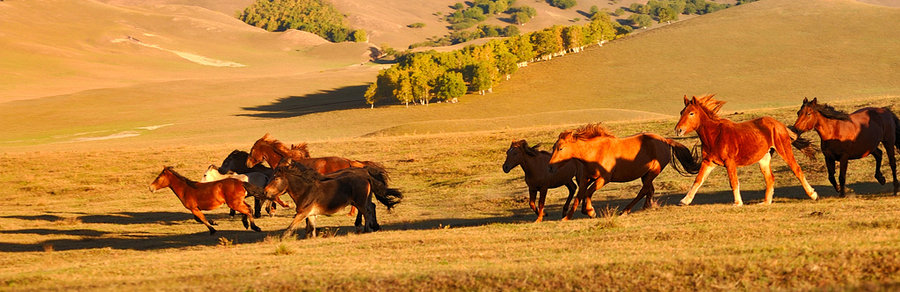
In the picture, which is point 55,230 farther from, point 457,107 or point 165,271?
point 457,107

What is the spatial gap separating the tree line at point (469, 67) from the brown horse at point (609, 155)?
247 feet

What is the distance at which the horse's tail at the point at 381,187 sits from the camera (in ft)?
57.6

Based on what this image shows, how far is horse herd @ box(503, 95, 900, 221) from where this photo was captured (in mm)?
14523

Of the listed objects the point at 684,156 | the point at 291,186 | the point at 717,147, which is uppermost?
the point at 717,147

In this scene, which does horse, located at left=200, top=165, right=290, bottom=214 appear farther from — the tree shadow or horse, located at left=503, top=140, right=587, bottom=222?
the tree shadow

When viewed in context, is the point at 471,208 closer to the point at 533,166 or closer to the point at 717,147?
the point at 533,166

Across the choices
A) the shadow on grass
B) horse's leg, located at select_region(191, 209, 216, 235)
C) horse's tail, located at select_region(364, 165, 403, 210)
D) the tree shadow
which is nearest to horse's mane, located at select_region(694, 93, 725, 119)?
the shadow on grass

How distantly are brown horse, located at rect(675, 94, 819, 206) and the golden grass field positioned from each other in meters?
0.68

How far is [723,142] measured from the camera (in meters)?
14.5

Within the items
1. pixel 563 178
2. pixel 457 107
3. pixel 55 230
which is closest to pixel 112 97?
pixel 457 107

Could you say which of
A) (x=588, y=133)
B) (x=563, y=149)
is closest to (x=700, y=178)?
(x=588, y=133)

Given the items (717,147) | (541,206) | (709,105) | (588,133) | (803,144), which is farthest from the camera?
(541,206)

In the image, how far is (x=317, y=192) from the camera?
15.2 m

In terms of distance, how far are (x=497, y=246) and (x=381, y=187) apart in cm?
A: 657
